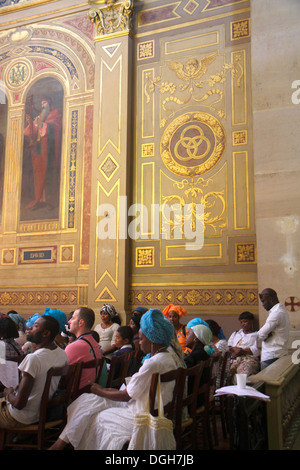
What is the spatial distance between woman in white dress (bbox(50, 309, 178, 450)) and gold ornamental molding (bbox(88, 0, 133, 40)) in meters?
7.81

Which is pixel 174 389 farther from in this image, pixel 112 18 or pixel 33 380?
pixel 112 18

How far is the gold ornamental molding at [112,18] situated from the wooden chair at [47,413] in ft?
25.7

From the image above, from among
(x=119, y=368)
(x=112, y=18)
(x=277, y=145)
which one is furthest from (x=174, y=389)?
(x=112, y=18)

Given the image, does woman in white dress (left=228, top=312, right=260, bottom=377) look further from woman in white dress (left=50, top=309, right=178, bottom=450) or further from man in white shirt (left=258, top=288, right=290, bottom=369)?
woman in white dress (left=50, top=309, right=178, bottom=450)

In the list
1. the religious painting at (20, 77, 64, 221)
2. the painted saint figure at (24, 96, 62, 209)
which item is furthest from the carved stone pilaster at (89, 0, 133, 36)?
the painted saint figure at (24, 96, 62, 209)

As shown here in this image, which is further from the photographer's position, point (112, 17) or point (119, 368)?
point (112, 17)

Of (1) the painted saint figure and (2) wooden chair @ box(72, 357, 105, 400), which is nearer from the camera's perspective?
(2) wooden chair @ box(72, 357, 105, 400)

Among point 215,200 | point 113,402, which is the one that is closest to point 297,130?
point 215,200

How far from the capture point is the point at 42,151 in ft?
32.0

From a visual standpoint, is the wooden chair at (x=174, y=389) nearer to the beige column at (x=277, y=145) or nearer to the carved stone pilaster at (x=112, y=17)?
the beige column at (x=277, y=145)

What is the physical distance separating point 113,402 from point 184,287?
16.6 feet

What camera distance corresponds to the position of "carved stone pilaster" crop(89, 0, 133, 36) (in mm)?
9266

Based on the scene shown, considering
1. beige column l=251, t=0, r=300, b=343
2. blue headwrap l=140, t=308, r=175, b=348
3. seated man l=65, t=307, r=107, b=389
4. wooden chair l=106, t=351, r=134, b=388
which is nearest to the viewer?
blue headwrap l=140, t=308, r=175, b=348

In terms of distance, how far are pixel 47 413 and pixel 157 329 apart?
3.82 ft
